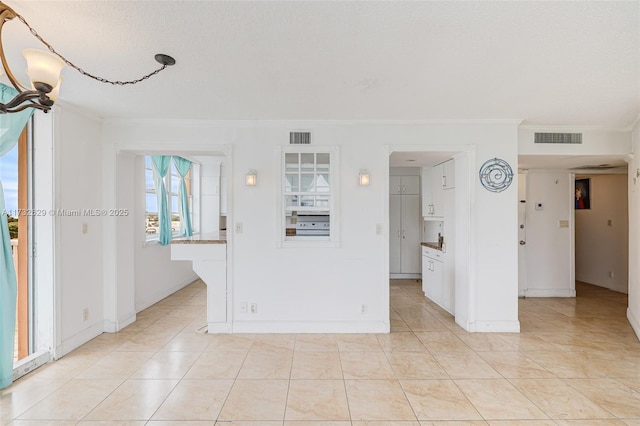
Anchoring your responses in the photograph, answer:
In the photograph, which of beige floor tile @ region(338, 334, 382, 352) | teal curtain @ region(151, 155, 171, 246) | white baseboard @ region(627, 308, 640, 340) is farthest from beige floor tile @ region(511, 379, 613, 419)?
teal curtain @ region(151, 155, 171, 246)

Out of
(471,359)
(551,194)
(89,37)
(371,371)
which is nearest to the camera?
(89,37)

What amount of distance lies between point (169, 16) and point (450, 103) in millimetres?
2554

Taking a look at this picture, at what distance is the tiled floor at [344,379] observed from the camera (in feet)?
7.11

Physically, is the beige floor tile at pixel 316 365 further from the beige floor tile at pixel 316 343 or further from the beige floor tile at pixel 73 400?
the beige floor tile at pixel 73 400

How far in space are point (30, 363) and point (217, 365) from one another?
5.34ft

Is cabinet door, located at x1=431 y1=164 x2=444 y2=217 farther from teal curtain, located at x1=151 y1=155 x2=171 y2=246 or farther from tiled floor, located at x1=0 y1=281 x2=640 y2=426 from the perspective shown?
teal curtain, located at x1=151 y1=155 x2=171 y2=246

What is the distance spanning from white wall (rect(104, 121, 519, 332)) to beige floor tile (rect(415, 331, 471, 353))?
0.35 m

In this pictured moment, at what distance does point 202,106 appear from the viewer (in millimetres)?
3213

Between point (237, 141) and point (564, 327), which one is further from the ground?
point (237, 141)

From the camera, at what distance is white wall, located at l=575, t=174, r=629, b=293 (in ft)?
18.3

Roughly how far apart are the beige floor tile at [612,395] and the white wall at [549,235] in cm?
285

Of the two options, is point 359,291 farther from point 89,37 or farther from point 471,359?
point 89,37

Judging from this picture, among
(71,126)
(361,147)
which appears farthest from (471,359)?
(71,126)

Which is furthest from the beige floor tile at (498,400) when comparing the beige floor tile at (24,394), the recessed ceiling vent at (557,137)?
the beige floor tile at (24,394)
